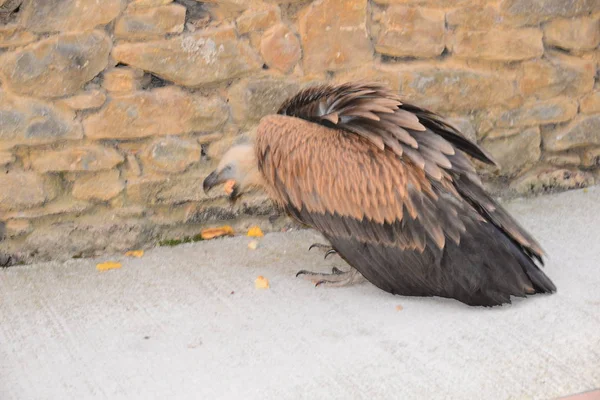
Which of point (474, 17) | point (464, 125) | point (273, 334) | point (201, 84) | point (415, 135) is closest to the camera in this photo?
point (273, 334)

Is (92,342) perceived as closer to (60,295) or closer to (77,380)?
(77,380)

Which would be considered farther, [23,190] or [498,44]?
[498,44]

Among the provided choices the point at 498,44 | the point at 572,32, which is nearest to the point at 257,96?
the point at 498,44

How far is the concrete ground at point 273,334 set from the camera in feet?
9.16

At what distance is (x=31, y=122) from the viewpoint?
378 cm

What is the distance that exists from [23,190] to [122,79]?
719 millimetres

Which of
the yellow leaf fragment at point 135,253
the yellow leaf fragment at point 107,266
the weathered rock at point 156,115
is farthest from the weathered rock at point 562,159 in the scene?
the yellow leaf fragment at point 107,266

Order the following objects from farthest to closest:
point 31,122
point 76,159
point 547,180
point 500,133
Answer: point 547,180 → point 500,133 → point 76,159 → point 31,122

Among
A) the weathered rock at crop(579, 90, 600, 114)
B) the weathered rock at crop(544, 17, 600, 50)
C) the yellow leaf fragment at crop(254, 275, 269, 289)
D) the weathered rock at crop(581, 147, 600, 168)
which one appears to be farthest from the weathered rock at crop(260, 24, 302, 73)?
the weathered rock at crop(581, 147, 600, 168)

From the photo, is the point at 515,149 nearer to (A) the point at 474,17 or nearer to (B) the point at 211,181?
(A) the point at 474,17

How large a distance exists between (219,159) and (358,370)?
163 cm

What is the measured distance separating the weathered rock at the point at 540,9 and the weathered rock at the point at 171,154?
5.93 ft

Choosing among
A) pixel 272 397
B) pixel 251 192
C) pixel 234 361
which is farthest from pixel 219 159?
pixel 272 397

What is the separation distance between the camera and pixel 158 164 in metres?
4.04
